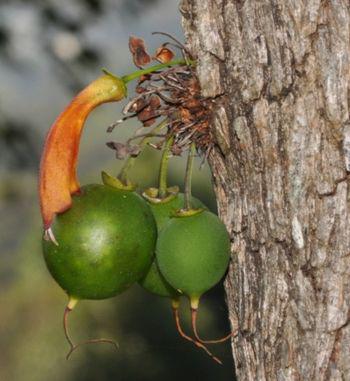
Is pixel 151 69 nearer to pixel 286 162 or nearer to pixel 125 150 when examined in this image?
pixel 125 150

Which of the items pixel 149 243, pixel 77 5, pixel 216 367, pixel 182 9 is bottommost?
pixel 216 367

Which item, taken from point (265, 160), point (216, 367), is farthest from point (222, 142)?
point (216, 367)

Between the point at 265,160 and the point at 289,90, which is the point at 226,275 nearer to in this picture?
the point at 265,160

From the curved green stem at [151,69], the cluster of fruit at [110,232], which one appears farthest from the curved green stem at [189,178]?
the curved green stem at [151,69]

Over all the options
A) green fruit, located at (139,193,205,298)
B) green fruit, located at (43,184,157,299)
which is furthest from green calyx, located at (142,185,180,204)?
green fruit, located at (43,184,157,299)

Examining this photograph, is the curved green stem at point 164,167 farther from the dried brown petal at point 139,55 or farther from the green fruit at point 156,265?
the dried brown petal at point 139,55

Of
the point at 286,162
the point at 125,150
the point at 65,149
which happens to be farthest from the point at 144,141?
the point at 286,162
